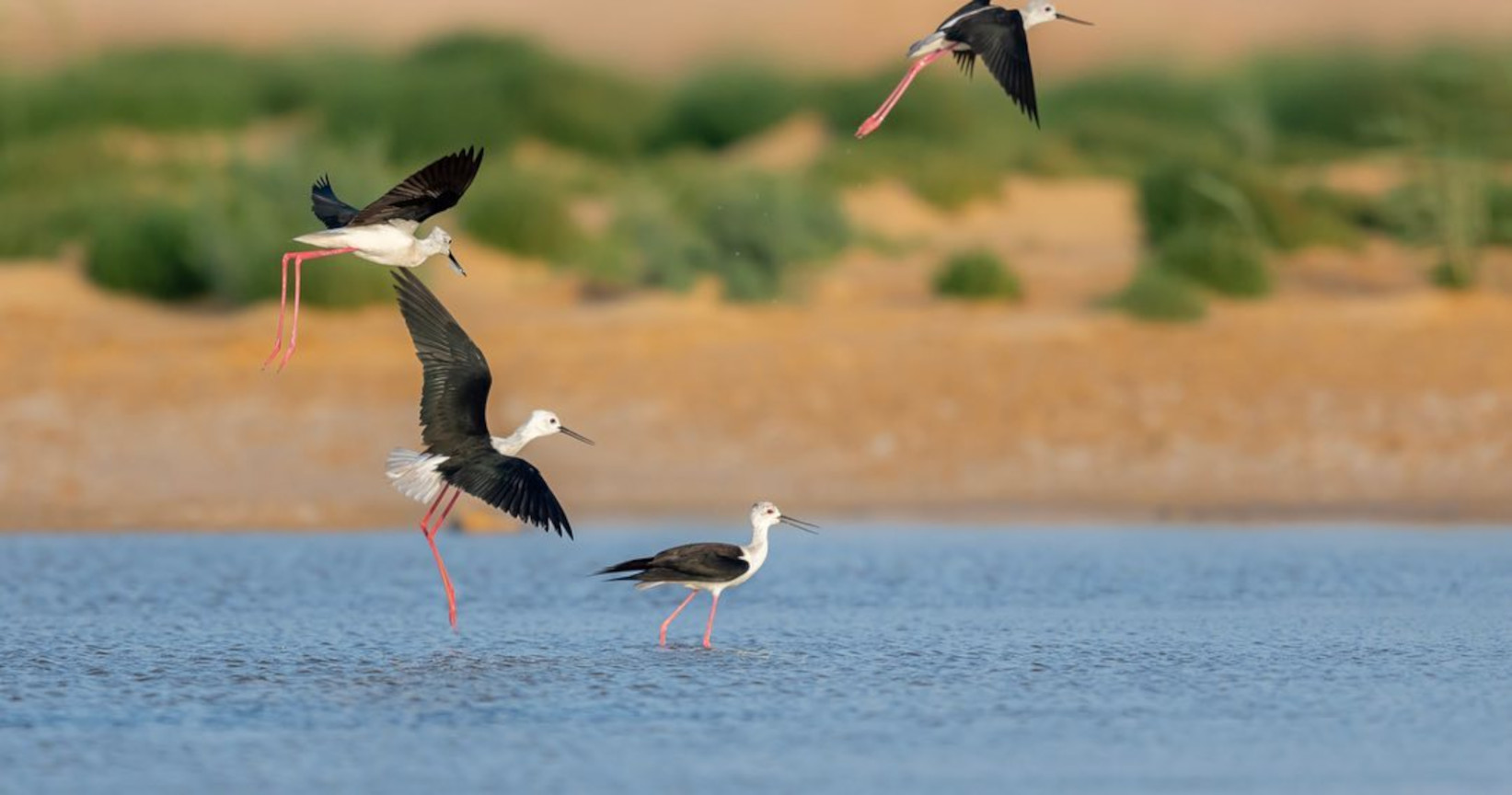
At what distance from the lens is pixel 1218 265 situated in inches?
746

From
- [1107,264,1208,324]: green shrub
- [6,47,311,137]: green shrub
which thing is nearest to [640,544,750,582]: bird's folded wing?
[1107,264,1208,324]: green shrub

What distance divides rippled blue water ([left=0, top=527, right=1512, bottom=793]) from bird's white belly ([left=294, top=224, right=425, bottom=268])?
65.9 inches

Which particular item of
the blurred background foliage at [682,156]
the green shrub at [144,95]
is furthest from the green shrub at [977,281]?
the green shrub at [144,95]

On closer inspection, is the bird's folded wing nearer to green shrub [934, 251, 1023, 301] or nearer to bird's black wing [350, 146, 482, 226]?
bird's black wing [350, 146, 482, 226]

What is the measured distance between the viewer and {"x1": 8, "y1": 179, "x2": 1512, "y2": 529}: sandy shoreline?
49.1 ft

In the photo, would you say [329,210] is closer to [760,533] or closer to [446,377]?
[446,377]

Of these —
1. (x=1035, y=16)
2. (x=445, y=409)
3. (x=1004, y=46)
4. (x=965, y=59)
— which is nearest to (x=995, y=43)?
(x=1004, y=46)

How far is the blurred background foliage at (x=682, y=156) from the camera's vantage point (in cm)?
1941

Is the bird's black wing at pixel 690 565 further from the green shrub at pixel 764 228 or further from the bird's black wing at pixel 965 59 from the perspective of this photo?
the green shrub at pixel 764 228

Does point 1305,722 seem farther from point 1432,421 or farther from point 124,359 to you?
point 124,359

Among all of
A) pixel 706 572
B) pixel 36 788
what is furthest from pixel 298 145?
pixel 36 788

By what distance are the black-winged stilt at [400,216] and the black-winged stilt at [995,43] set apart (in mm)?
1757

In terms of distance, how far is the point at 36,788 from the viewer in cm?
708

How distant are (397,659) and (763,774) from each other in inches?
113
